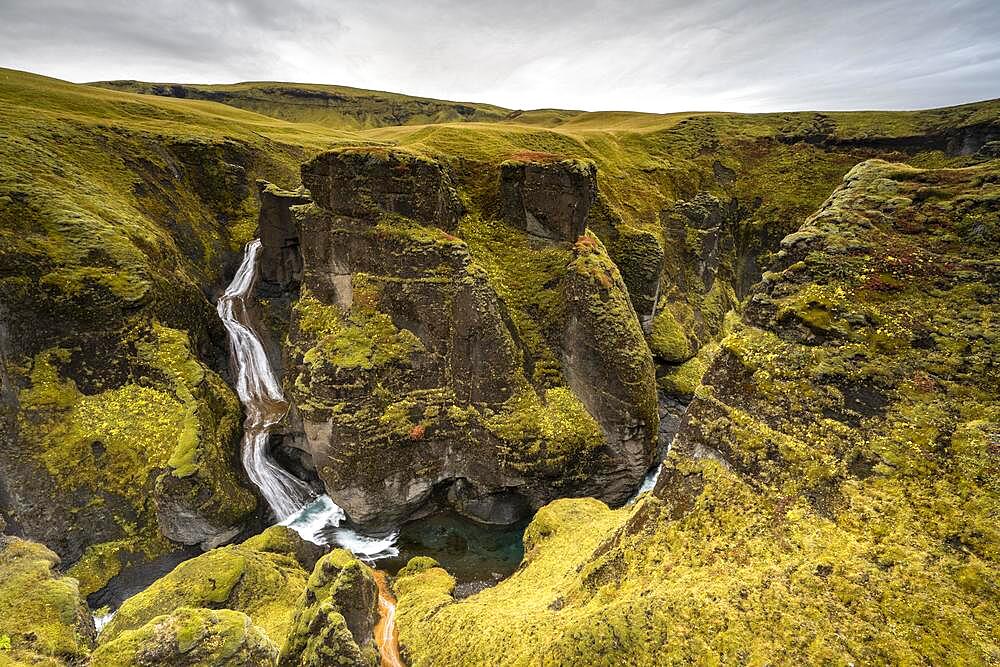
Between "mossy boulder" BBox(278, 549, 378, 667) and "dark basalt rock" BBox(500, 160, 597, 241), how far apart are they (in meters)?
20.1

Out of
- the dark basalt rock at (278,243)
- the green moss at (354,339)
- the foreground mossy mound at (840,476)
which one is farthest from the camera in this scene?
the dark basalt rock at (278,243)

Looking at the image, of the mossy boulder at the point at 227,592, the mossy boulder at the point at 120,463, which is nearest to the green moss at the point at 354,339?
the mossy boulder at the point at 120,463

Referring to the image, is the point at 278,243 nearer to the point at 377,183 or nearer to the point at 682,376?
the point at 377,183

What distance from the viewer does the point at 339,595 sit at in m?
11.9

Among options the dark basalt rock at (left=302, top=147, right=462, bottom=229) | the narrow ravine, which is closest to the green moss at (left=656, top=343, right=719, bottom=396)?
the dark basalt rock at (left=302, top=147, right=462, bottom=229)

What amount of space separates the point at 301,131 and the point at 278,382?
3955cm

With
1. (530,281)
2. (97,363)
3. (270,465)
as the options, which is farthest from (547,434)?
(97,363)

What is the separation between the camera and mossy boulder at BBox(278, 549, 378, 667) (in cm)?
1052

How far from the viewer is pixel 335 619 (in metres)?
10.8

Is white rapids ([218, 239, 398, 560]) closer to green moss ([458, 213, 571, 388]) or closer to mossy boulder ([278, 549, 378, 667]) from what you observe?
mossy boulder ([278, 549, 378, 667])

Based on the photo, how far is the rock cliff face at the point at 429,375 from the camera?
70.9ft

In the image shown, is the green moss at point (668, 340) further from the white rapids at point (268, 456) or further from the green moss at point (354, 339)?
the white rapids at point (268, 456)

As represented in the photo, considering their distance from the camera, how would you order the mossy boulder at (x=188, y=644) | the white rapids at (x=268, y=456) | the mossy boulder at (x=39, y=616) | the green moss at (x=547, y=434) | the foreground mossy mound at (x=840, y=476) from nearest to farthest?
1. the foreground mossy mound at (x=840, y=476)
2. the mossy boulder at (x=188, y=644)
3. the mossy boulder at (x=39, y=616)
4. the green moss at (x=547, y=434)
5. the white rapids at (x=268, y=456)

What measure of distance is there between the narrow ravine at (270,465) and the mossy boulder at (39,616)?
877cm
